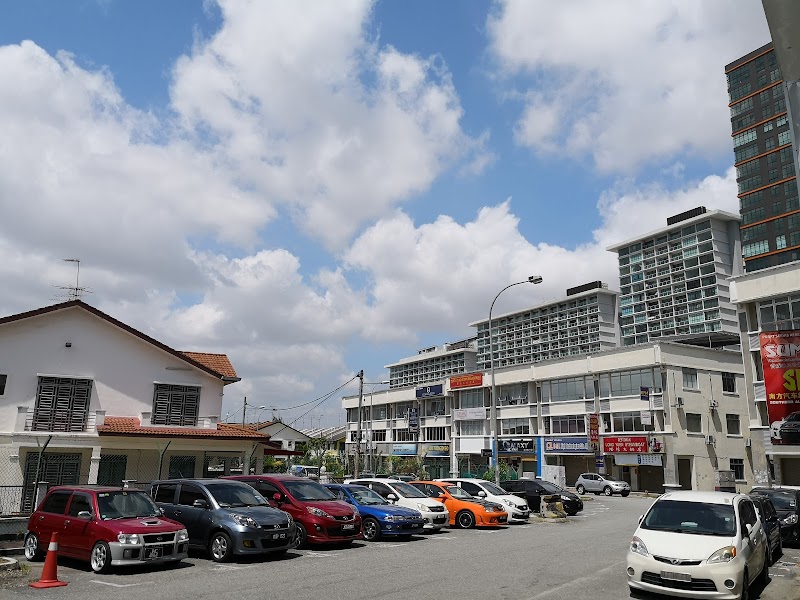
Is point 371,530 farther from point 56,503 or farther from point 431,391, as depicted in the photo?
point 431,391

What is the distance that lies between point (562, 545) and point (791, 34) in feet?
43.7

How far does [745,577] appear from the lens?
10.0 m

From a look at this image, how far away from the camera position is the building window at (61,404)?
26.9 m

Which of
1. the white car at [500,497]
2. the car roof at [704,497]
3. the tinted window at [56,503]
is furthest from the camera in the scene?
the white car at [500,497]

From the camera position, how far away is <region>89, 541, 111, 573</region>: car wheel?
12031 mm

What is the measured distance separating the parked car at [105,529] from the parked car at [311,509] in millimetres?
2936

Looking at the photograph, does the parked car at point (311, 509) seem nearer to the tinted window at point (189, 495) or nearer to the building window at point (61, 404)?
the tinted window at point (189, 495)

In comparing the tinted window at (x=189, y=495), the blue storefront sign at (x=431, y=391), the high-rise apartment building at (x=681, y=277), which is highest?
the high-rise apartment building at (x=681, y=277)

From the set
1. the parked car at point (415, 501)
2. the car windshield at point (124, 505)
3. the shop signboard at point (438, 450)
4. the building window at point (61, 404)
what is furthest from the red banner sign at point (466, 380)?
the car windshield at point (124, 505)

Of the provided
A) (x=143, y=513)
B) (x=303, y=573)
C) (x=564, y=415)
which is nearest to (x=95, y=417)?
(x=143, y=513)

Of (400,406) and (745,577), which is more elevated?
(400,406)

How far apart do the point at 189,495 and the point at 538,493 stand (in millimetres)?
18185

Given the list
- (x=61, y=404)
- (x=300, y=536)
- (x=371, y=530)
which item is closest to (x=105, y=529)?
(x=300, y=536)

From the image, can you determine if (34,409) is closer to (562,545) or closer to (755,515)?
(562,545)
